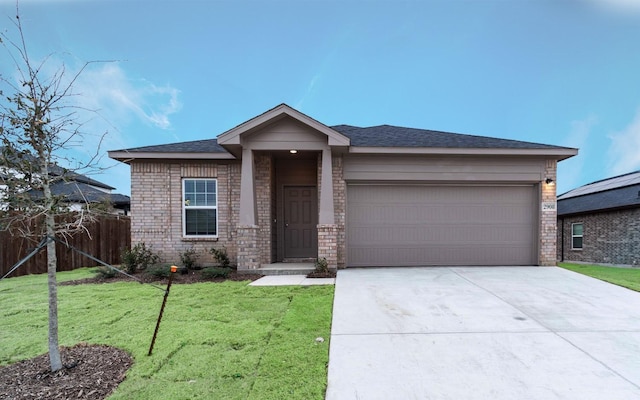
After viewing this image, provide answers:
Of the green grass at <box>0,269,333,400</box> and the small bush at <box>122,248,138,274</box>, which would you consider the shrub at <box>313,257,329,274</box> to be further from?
the small bush at <box>122,248,138,274</box>

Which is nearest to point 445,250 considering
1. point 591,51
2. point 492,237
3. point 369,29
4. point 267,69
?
point 492,237

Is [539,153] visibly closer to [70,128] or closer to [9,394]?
[70,128]

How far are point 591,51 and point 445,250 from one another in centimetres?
2121

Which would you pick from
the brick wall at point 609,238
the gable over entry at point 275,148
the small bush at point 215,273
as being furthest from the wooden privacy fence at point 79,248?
the brick wall at point 609,238

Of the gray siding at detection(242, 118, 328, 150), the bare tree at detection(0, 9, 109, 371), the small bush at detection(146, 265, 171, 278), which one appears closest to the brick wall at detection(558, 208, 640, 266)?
the gray siding at detection(242, 118, 328, 150)

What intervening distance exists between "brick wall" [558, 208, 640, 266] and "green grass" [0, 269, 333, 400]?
1312 centimetres

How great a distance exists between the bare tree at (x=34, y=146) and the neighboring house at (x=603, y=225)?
1656 cm

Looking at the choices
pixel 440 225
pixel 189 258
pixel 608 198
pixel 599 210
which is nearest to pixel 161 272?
pixel 189 258

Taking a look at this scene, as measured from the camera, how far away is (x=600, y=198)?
13203mm

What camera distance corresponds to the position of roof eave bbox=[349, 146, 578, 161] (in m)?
7.37

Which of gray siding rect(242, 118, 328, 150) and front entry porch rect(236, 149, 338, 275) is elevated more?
gray siding rect(242, 118, 328, 150)

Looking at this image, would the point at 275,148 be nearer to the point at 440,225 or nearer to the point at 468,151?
the point at 440,225

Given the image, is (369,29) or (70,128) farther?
(369,29)

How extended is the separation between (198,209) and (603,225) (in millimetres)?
16099
